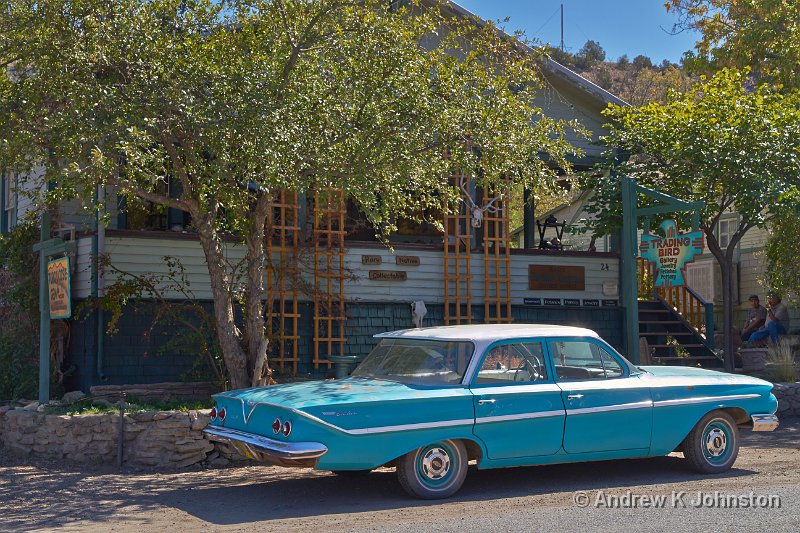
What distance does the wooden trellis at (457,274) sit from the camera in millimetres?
14453

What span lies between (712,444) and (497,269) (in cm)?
646

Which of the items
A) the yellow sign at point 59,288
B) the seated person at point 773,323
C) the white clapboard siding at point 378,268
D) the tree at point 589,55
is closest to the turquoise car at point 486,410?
the yellow sign at point 59,288

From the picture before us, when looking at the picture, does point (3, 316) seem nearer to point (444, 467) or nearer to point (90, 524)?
point (90, 524)

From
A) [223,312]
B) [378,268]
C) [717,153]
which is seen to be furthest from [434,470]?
[717,153]

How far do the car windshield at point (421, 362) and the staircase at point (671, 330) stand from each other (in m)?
7.46

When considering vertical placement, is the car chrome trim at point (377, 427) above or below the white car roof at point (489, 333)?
below

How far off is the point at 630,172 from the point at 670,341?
10.4ft

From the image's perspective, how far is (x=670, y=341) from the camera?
16.2 metres

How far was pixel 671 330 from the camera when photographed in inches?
655

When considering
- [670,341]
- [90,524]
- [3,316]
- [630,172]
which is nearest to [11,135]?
[3,316]

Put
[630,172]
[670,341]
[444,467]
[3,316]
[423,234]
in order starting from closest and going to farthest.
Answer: [444,467] → [3,316] → [630,172] → [670,341] → [423,234]

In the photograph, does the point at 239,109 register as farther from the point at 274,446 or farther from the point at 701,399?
the point at 701,399

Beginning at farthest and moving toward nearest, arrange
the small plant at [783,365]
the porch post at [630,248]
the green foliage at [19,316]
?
the small plant at [783,365] → the porch post at [630,248] → the green foliage at [19,316]

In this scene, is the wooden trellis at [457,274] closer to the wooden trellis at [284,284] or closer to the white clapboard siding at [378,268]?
the white clapboard siding at [378,268]
